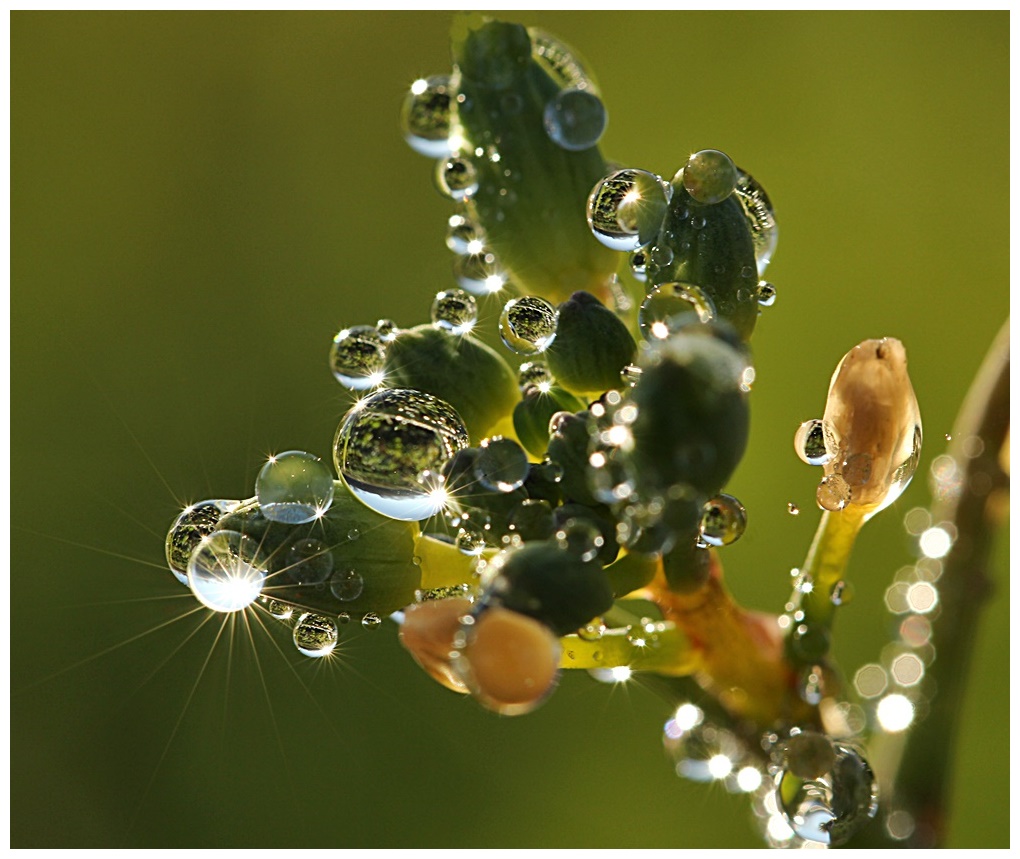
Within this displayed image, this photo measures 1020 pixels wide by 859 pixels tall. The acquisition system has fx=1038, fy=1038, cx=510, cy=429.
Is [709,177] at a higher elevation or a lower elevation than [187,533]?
higher

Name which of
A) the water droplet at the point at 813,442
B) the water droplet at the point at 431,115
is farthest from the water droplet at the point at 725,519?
the water droplet at the point at 431,115

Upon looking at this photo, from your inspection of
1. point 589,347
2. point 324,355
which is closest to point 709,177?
point 589,347

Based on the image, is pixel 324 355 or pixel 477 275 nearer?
pixel 477 275

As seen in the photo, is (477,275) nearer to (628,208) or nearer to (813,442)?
(628,208)

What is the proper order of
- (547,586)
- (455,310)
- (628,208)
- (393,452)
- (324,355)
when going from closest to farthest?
(547,586)
(393,452)
(628,208)
(455,310)
(324,355)

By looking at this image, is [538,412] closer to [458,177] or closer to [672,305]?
[672,305]

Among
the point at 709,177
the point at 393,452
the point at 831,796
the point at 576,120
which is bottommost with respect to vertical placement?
the point at 831,796

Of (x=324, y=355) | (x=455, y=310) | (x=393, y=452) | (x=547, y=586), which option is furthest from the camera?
(x=324, y=355)

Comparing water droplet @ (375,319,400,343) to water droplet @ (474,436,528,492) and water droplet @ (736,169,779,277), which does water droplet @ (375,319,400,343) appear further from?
water droplet @ (736,169,779,277)

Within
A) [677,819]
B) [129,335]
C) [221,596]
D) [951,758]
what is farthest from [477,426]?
[129,335]
